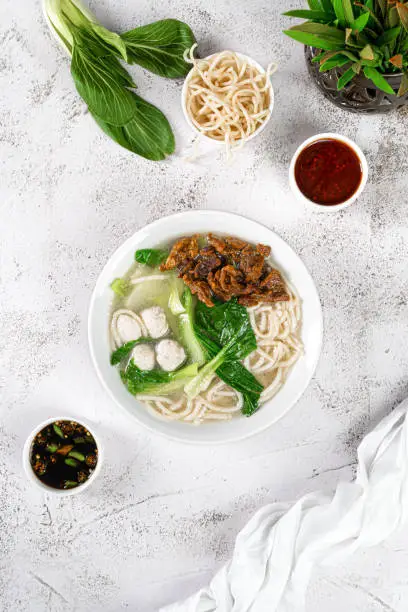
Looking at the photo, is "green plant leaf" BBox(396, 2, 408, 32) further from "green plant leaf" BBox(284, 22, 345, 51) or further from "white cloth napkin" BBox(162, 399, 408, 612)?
"white cloth napkin" BBox(162, 399, 408, 612)

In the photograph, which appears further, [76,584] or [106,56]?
[76,584]

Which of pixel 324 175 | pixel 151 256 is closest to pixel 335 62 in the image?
pixel 324 175

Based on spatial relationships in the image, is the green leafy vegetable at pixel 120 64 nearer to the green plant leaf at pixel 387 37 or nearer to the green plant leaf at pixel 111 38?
the green plant leaf at pixel 111 38

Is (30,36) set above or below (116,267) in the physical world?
above

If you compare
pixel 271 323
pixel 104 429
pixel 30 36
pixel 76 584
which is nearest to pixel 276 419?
pixel 271 323

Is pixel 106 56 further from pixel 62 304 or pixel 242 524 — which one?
pixel 242 524

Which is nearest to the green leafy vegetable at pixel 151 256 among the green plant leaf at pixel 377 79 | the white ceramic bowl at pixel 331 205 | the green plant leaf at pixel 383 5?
the white ceramic bowl at pixel 331 205
